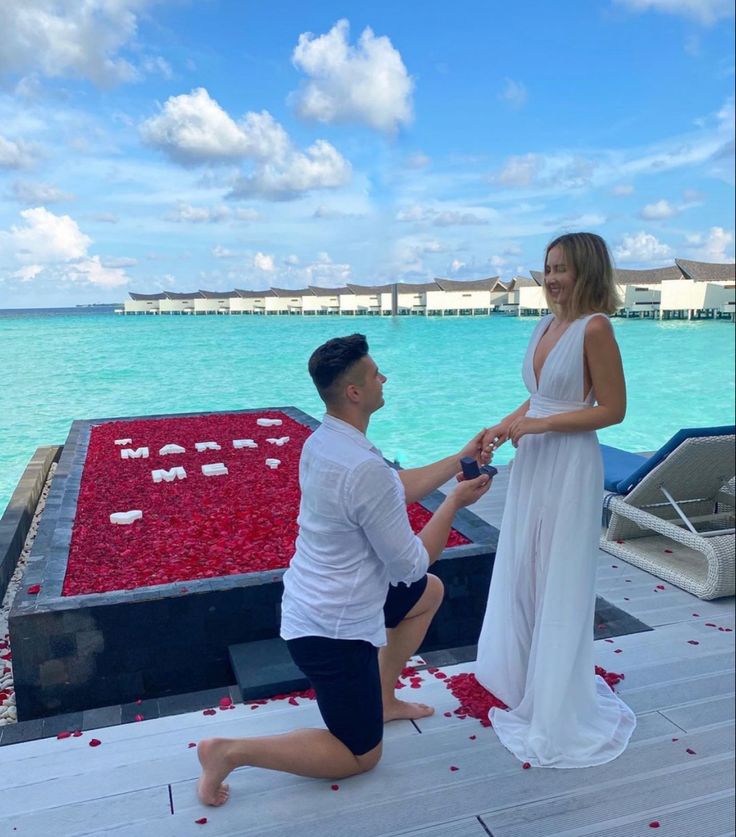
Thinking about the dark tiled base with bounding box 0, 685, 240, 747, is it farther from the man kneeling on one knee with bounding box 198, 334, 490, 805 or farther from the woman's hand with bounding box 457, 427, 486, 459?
the woman's hand with bounding box 457, 427, 486, 459

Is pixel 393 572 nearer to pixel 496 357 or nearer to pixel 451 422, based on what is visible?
pixel 451 422

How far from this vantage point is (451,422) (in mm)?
19094

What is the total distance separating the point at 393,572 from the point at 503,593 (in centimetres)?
76

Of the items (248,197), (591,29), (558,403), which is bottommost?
(558,403)

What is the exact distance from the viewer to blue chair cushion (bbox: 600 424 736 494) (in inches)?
154

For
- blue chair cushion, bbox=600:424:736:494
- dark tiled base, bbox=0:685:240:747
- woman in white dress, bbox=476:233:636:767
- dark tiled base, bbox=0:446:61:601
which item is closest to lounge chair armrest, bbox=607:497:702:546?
blue chair cushion, bbox=600:424:736:494

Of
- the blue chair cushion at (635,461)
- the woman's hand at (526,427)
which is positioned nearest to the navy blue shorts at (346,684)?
the woman's hand at (526,427)

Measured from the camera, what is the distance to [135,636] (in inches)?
118

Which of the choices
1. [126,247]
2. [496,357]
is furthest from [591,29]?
[126,247]

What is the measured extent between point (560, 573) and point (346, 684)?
2.67ft

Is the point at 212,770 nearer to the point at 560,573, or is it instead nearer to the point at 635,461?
the point at 560,573

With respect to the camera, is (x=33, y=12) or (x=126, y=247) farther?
(x=126, y=247)

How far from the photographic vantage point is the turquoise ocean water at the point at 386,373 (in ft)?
59.7

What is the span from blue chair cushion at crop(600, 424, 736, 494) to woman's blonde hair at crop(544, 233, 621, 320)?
6.01 ft
